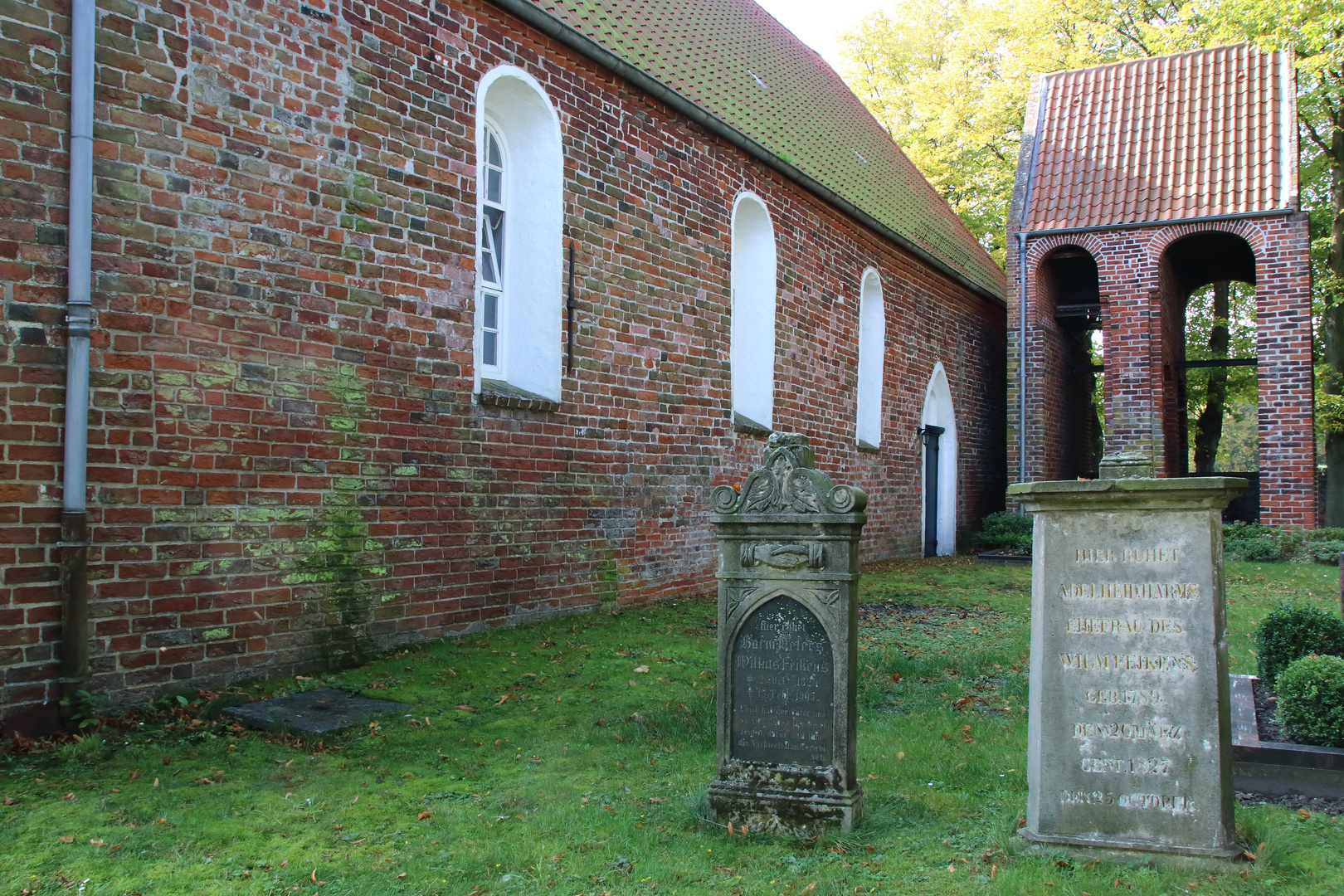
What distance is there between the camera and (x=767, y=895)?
389cm

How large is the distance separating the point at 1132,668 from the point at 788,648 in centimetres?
146

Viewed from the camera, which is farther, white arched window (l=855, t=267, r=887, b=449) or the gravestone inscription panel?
white arched window (l=855, t=267, r=887, b=449)

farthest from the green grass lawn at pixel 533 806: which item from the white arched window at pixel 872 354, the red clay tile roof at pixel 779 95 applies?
the white arched window at pixel 872 354

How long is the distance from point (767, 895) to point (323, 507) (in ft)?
14.5

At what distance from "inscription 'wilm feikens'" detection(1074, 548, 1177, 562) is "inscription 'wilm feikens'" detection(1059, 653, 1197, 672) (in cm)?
38

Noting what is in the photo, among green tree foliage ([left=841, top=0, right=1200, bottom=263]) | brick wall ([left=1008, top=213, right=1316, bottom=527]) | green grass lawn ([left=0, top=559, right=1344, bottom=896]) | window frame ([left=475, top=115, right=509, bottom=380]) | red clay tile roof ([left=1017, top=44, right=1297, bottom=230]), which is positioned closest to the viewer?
green grass lawn ([left=0, top=559, right=1344, bottom=896])

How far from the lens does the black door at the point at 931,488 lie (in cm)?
1942

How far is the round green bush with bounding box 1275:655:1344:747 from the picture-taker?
5066 millimetres

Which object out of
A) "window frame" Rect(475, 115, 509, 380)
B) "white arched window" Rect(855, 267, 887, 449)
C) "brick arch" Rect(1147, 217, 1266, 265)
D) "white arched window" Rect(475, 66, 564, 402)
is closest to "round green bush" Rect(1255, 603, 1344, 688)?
"white arched window" Rect(475, 66, 564, 402)

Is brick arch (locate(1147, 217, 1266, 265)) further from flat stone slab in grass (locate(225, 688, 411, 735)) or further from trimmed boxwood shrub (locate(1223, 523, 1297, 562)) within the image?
flat stone slab in grass (locate(225, 688, 411, 735))

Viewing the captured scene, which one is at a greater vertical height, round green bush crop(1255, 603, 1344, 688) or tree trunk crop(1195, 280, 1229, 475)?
tree trunk crop(1195, 280, 1229, 475)

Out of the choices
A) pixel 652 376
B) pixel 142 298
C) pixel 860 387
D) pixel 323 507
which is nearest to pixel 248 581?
pixel 323 507

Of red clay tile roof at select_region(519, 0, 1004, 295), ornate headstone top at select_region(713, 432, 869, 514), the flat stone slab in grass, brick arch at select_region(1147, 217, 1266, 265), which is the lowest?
the flat stone slab in grass

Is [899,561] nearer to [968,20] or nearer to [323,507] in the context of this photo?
[323,507]
